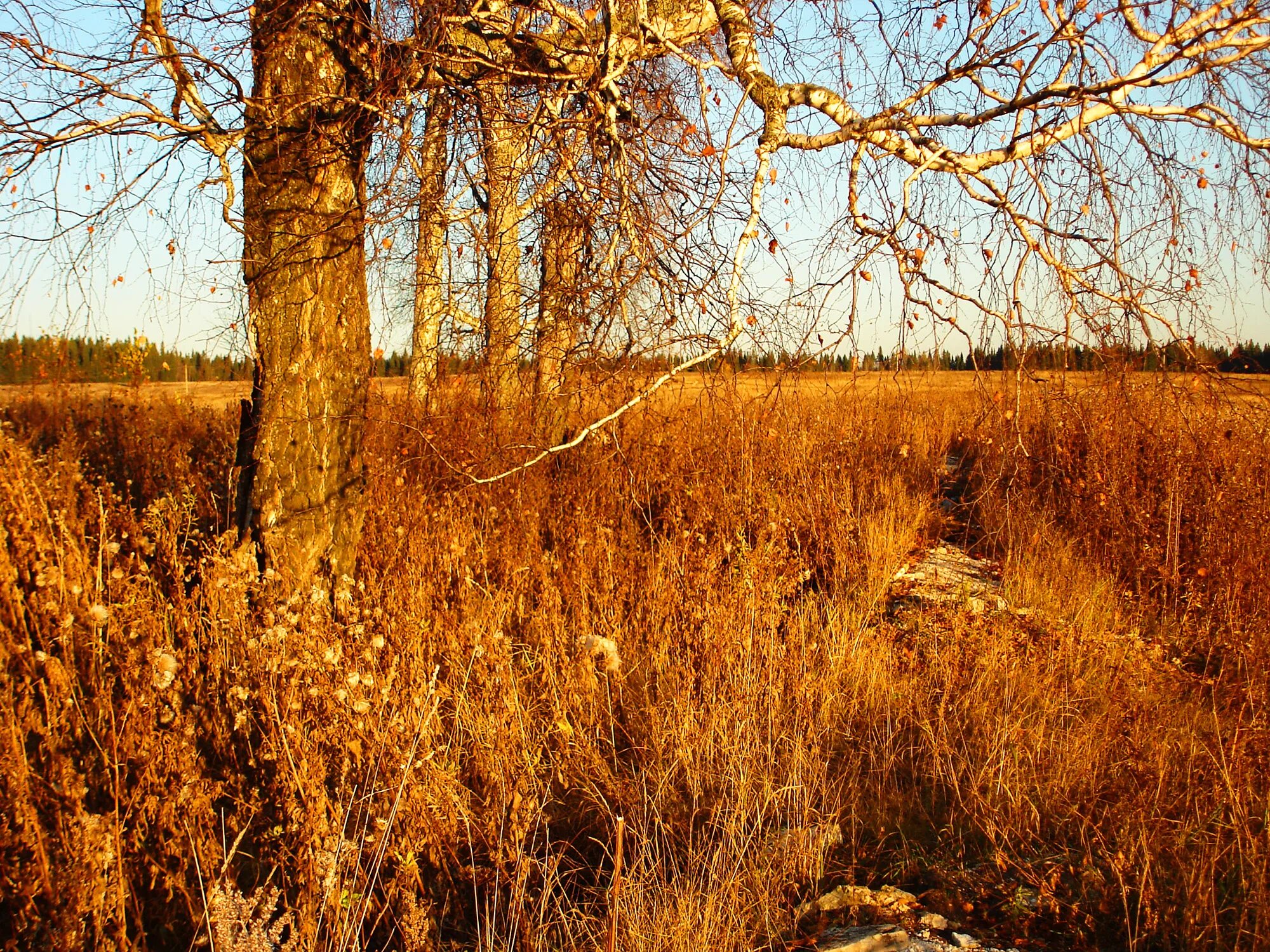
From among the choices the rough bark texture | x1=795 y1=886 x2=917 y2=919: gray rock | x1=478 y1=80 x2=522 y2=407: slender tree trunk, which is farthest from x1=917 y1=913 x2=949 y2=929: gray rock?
the rough bark texture

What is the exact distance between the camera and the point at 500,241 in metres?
3.80

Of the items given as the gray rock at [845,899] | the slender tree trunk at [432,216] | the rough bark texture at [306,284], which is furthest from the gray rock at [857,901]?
the slender tree trunk at [432,216]

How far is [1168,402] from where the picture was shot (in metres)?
4.02

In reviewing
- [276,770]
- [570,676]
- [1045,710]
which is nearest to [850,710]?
[1045,710]

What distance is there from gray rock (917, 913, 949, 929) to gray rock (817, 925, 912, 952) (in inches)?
3.7

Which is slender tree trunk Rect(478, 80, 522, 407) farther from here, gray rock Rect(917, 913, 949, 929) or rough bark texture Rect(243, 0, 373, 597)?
gray rock Rect(917, 913, 949, 929)

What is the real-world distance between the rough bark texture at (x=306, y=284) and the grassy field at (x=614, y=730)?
0.43m

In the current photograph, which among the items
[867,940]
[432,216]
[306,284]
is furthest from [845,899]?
[306,284]

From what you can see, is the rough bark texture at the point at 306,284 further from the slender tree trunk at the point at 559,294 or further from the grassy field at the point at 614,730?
the slender tree trunk at the point at 559,294

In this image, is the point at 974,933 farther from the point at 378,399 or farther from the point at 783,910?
the point at 378,399

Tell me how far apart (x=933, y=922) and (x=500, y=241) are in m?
→ 3.07

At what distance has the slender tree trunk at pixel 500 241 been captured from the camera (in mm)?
3635

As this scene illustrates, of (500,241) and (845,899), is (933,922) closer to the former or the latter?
(845,899)

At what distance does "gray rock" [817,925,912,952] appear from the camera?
2150mm
